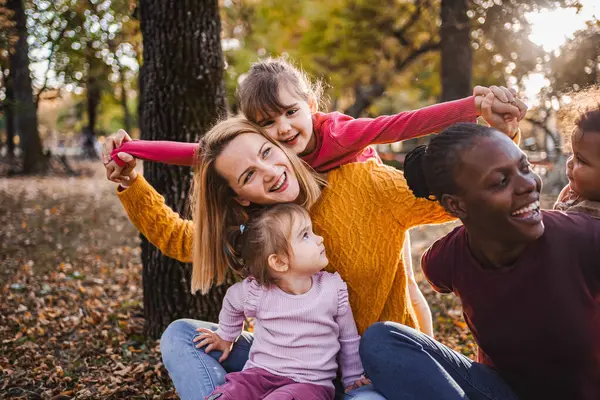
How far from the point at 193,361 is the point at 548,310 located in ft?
5.17

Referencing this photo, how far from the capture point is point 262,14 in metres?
20.2

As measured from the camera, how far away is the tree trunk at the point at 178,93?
4066 mm

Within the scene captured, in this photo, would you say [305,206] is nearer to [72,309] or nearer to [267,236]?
[267,236]

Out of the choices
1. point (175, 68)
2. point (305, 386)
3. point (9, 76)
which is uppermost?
point (9, 76)

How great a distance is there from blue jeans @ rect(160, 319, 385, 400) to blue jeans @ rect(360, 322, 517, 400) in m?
0.41

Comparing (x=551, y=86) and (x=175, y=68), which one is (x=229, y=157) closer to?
(x=175, y=68)

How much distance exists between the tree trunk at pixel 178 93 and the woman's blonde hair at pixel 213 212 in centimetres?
135

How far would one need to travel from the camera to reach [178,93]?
411cm

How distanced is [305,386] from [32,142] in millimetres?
15502

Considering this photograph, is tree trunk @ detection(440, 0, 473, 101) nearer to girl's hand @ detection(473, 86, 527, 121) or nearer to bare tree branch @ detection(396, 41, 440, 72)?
bare tree branch @ detection(396, 41, 440, 72)

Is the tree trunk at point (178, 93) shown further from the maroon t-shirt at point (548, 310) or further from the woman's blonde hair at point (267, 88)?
the maroon t-shirt at point (548, 310)

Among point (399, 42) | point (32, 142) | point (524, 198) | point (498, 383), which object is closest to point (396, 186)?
point (524, 198)

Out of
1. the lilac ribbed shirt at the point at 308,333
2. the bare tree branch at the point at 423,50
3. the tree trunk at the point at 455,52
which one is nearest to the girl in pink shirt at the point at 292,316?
the lilac ribbed shirt at the point at 308,333

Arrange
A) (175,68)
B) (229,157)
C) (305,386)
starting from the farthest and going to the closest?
(175,68) < (229,157) < (305,386)
